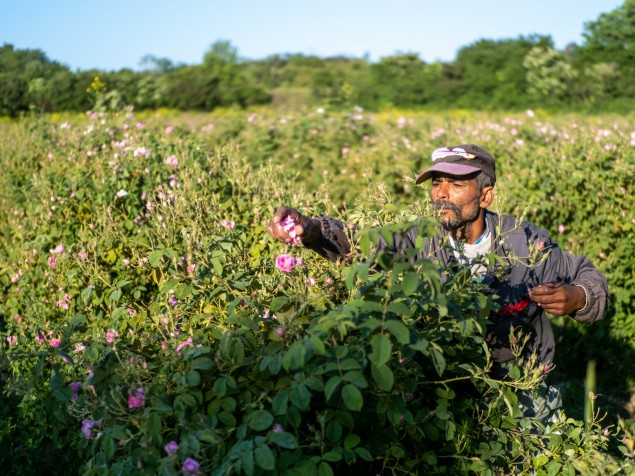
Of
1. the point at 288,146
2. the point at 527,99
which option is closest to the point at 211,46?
the point at 527,99

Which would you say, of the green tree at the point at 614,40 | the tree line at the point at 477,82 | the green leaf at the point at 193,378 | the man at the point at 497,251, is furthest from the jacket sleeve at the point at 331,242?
the green tree at the point at 614,40

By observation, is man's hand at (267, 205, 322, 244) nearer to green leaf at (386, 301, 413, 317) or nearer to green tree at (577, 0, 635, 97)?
green leaf at (386, 301, 413, 317)

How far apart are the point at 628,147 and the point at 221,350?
4.37 m

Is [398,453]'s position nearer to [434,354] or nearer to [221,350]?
[434,354]

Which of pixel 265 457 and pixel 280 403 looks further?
pixel 280 403

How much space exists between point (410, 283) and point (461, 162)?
1.04m

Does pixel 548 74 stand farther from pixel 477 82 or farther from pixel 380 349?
pixel 380 349

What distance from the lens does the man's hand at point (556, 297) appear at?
8.00ft

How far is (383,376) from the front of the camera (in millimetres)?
1789

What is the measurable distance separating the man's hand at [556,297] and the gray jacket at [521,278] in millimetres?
93

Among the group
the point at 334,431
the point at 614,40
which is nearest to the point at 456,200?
the point at 334,431

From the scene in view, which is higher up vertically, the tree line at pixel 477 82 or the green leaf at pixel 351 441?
the tree line at pixel 477 82

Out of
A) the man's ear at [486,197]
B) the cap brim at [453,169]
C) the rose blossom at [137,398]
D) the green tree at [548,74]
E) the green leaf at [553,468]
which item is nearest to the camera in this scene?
the rose blossom at [137,398]

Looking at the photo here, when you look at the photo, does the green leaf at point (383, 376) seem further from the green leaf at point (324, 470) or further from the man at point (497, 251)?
the man at point (497, 251)
